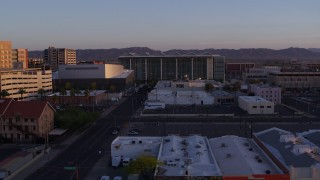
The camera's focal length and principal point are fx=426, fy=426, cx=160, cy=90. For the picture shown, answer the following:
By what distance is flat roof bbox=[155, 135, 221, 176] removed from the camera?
42.0ft

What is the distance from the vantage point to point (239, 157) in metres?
14.1

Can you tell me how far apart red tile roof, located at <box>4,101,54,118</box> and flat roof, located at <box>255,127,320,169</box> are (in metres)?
11.1

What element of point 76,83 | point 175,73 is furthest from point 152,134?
point 175,73

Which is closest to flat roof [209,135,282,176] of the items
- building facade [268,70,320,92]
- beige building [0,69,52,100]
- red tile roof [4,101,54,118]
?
red tile roof [4,101,54,118]

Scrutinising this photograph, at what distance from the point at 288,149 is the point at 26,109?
13.4m

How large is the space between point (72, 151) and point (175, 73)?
45933 millimetres

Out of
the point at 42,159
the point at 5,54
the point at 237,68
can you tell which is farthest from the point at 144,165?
the point at 237,68

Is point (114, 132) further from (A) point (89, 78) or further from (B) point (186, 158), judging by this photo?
(A) point (89, 78)

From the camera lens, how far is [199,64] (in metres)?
63.5

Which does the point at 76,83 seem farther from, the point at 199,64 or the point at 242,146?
the point at 242,146

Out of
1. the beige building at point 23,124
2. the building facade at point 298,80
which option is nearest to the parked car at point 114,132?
the beige building at point 23,124

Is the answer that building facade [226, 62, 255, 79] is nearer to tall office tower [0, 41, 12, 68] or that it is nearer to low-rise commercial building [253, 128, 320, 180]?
tall office tower [0, 41, 12, 68]

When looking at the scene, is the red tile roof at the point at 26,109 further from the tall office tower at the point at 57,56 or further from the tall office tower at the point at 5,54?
the tall office tower at the point at 57,56

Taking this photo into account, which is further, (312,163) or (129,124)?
(129,124)
